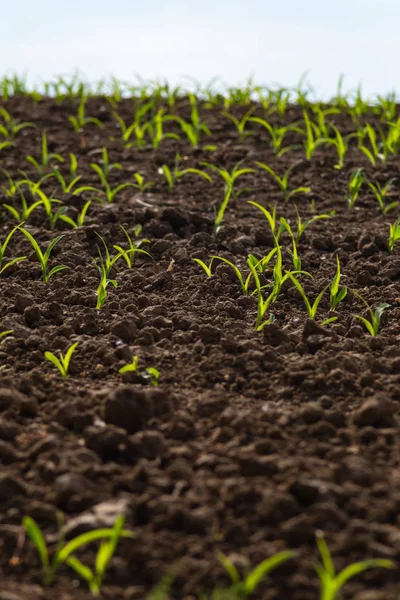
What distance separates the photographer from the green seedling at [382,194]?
434cm

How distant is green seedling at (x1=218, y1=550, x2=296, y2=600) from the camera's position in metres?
1.63

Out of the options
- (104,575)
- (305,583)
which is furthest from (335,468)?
(104,575)

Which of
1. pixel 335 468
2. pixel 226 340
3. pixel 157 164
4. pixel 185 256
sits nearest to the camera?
pixel 335 468

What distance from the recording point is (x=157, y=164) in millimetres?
5156

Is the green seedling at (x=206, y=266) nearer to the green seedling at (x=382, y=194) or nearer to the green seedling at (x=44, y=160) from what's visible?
the green seedling at (x=382, y=194)

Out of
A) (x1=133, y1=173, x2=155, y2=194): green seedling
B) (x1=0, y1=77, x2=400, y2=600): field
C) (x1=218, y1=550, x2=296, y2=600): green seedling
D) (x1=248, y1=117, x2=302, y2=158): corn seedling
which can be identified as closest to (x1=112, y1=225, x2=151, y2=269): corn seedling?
(x1=0, y1=77, x2=400, y2=600): field

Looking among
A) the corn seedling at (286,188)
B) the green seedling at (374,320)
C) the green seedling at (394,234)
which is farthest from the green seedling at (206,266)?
the corn seedling at (286,188)

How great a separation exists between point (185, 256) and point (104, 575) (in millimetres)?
2107

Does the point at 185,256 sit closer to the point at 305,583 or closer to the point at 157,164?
the point at 157,164

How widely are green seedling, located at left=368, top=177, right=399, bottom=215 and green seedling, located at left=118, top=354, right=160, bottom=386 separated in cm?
226

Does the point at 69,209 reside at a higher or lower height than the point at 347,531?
higher

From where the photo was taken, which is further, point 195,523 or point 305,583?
point 195,523

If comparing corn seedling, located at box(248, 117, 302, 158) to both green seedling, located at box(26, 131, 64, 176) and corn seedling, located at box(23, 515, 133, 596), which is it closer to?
green seedling, located at box(26, 131, 64, 176)

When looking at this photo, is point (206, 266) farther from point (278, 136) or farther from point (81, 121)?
point (81, 121)
